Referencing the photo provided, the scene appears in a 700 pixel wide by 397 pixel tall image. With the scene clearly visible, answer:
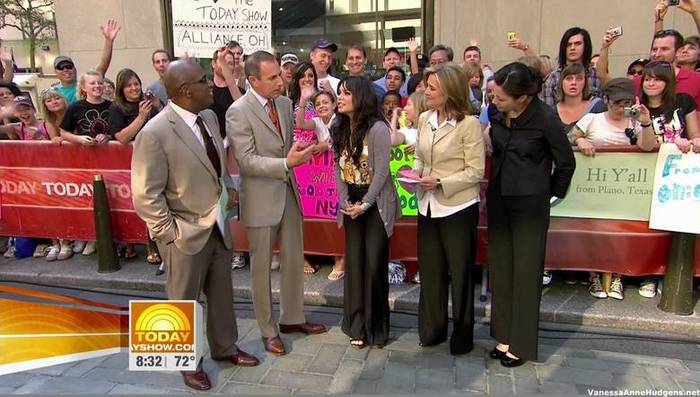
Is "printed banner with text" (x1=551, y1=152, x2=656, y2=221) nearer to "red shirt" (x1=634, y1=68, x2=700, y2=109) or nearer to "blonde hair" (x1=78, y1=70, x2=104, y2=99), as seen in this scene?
"red shirt" (x1=634, y1=68, x2=700, y2=109)

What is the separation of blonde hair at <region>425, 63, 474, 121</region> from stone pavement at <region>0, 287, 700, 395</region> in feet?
5.54

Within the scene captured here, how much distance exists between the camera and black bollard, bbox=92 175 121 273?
5203mm

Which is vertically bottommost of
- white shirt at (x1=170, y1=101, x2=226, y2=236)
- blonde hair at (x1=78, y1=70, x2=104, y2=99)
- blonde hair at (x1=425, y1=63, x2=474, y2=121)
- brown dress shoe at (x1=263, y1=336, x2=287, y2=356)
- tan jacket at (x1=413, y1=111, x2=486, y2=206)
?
brown dress shoe at (x1=263, y1=336, x2=287, y2=356)

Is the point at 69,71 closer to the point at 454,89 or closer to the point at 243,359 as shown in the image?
the point at 243,359

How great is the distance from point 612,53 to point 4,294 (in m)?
8.26

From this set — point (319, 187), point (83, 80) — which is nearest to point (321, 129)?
point (319, 187)

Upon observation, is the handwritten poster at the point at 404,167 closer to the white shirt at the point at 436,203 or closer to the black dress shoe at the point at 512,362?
the white shirt at the point at 436,203

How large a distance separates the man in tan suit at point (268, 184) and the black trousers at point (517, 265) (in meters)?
1.36

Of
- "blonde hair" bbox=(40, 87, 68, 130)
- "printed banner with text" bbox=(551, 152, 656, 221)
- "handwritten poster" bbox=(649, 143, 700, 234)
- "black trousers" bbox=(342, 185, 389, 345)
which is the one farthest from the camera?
"blonde hair" bbox=(40, 87, 68, 130)

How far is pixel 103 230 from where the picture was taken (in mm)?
5281

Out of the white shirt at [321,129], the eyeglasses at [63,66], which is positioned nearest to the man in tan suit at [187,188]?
the white shirt at [321,129]

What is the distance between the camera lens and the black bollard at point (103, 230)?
17.1 feet

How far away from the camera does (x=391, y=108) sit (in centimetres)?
500

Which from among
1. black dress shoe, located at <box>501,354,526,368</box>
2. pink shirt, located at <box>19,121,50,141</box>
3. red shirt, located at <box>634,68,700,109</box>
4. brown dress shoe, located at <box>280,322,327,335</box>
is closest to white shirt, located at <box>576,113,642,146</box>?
red shirt, located at <box>634,68,700,109</box>
